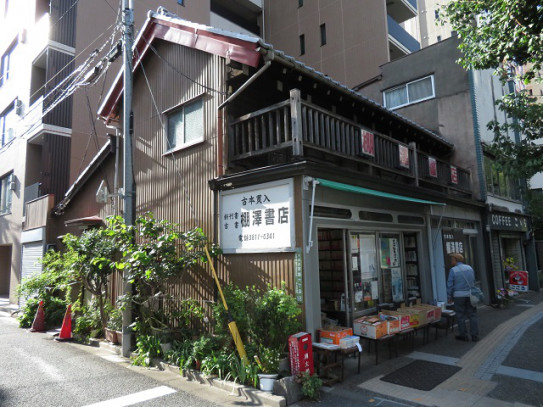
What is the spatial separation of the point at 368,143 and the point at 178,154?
4816mm

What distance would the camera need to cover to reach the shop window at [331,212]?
725 cm

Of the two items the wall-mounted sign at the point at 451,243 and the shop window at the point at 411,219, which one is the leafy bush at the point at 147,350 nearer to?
the shop window at the point at 411,219

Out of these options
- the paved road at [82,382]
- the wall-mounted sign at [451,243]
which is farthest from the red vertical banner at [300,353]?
the wall-mounted sign at [451,243]

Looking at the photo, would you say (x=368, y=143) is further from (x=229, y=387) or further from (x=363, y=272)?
(x=229, y=387)

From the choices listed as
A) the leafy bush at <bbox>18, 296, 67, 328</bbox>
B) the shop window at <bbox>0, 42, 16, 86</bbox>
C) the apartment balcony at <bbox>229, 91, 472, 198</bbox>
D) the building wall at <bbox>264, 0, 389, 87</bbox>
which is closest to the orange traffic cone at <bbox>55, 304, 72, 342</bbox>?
the leafy bush at <bbox>18, 296, 67, 328</bbox>

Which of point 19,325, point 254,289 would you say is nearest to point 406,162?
point 254,289

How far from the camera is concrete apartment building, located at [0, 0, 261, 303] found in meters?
16.1

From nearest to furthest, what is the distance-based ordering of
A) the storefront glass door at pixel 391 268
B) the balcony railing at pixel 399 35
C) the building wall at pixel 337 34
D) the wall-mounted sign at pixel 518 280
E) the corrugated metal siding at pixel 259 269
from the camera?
the corrugated metal siding at pixel 259 269 → the storefront glass door at pixel 391 268 → the wall-mounted sign at pixel 518 280 → the building wall at pixel 337 34 → the balcony railing at pixel 399 35

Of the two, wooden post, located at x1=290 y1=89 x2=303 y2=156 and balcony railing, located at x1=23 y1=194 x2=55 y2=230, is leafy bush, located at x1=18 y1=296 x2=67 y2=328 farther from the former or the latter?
wooden post, located at x1=290 y1=89 x2=303 y2=156

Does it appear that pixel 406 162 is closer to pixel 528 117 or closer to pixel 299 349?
pixel 528 117

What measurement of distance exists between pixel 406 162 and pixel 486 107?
7.66 meters

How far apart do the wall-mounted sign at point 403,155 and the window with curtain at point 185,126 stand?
5.36m

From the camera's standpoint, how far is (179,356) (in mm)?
7238

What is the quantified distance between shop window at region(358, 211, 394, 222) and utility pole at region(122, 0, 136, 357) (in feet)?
17.3
